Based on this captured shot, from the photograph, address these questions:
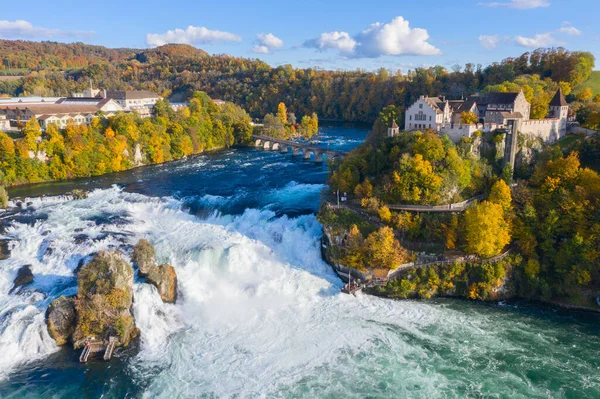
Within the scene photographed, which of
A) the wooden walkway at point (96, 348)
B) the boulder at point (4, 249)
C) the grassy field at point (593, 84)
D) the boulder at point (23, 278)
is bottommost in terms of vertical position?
the wooden walkway at point (96, 348)

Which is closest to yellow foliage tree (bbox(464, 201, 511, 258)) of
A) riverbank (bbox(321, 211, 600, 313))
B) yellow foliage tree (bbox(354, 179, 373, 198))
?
riverbank (bbox(321, 211, 600, 313))

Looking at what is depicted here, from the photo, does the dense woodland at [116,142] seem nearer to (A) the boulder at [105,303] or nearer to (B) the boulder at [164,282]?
(A) the boulder at [105,303]

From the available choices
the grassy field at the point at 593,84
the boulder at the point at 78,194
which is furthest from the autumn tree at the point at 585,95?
the boulder at the point at 78,194

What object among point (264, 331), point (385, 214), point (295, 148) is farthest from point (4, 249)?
point (295, 148)

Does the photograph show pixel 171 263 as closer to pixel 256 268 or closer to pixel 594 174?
pixel 256 268

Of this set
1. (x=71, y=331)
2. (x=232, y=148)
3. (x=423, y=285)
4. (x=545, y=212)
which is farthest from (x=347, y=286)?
(x=232, y=148)

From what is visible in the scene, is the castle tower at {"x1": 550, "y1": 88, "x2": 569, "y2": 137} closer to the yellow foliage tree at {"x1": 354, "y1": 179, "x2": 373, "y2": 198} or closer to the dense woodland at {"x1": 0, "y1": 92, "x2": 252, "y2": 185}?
the yellow foliage tree at {"x1": 354, "y1": 179, "x2": 373, "y2": 198}

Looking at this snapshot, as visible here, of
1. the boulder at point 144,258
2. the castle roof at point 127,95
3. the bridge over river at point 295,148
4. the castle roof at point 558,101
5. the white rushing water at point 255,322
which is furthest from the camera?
the castle roof at point 127,95
